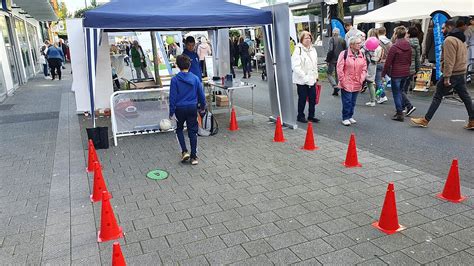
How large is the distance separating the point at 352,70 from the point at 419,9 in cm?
640

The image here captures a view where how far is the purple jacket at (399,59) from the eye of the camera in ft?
25.2

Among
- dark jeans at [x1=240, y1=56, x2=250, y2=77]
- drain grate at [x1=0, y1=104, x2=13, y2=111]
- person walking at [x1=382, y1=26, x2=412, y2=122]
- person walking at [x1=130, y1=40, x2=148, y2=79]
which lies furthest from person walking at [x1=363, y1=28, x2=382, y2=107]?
drain grate at [x1=0, y1=104, x2=13, y2=111]

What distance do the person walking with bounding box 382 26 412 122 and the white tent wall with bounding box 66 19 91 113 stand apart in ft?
22.6

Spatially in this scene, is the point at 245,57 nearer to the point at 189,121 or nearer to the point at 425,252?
the point at 189,121

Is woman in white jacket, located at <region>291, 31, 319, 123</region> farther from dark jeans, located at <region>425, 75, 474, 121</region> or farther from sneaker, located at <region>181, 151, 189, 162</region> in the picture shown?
sneaker, located at <region>181, 151, 189, 162</region>

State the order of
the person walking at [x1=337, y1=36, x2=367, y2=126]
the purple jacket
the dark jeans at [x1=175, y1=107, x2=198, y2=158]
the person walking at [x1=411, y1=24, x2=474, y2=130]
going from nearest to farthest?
the dark jeans at [x1=175, y1=107, x2=198, y2=158] → the person walking at [x1=411, y1=24, x2=474, y2=130] → the person walking at [x1=337, y1=36, x2=367, y2=126] → the purple jacket

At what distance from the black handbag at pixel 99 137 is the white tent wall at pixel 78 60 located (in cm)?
326


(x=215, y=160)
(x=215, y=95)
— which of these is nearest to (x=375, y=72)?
(x=215, y=95)

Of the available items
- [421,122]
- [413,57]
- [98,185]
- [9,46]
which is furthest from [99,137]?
[9,46]

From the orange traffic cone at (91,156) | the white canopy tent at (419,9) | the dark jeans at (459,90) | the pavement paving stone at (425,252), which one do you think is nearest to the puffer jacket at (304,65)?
the dark jeans at (459,90)

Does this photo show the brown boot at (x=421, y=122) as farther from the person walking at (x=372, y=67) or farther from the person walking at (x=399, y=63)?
the person walking at (x=372, y=67)

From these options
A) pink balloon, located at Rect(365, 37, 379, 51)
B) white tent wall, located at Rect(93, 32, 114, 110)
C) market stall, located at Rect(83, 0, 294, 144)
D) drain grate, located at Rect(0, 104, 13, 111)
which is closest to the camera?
market stall, located at Rect(83, 0, 294, 144)

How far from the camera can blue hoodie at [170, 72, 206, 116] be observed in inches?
211

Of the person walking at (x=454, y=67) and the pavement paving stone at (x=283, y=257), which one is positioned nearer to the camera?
the pavement paving stone at (x=283, y=257)
